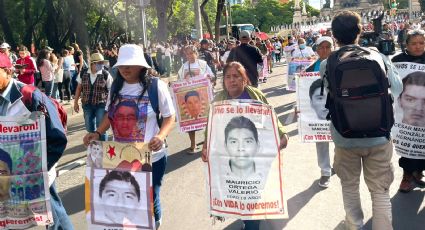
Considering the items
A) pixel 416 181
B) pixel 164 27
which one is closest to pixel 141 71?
pixel 416 181

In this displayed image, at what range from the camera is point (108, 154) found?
3.86 meters

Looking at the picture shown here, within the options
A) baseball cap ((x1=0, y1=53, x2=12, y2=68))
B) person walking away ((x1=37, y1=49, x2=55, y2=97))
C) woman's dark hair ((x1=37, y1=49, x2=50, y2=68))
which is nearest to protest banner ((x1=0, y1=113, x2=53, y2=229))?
baseball cap ((x1=0, y1=53, x2=12, y2=68))

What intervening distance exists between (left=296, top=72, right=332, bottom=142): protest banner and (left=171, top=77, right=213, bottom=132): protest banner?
2146 mm

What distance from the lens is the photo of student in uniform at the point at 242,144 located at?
154 inches

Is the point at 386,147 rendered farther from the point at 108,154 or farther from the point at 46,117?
the point at 46,117

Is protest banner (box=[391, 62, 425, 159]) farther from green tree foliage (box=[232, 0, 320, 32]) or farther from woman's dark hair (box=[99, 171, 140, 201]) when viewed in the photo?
green tree foliage (box=[232, 0, 320, 32])

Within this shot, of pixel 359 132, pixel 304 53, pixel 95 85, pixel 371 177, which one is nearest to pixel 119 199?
pixel 359 132

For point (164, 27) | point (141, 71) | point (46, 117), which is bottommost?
point (46, 117)

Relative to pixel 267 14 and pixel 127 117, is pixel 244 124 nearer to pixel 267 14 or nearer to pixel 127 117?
pixel 127 117

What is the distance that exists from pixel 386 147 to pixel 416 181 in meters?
2.00

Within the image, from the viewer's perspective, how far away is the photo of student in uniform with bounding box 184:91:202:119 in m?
8.12

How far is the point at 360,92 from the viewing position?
357 centimetres

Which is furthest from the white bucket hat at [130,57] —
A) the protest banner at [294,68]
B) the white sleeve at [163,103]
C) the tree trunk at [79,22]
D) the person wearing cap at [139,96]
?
the tree trunk at [79,22]

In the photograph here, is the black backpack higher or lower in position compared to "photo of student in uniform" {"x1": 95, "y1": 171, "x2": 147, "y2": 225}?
higher
